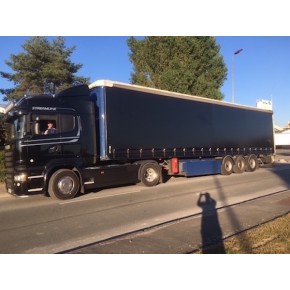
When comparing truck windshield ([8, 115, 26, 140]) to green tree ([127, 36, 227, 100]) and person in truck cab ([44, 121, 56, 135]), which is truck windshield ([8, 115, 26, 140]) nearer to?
person in truck cab ([44, 121, 56, 135])

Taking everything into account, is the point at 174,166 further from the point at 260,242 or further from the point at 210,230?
the point at 260,242

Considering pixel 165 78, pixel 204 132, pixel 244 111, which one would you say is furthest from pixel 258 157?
pixel 165 78

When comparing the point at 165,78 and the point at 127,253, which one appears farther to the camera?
the point at 165,78

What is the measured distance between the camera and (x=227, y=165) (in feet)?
62.8

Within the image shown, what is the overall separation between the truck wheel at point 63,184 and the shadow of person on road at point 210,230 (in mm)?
3872

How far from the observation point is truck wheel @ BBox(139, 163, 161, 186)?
46.3 ft

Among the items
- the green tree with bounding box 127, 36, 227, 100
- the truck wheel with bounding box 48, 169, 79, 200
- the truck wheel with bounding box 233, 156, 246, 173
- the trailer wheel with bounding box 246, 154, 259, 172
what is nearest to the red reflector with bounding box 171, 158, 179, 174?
the truck wheel with bounding box 233, 156, 246, 173

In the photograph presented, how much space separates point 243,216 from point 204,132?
31.6ft

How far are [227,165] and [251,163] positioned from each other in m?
2.61

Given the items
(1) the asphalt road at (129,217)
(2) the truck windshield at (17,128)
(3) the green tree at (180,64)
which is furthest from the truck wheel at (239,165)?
(2) the truck windshield at (17,128)

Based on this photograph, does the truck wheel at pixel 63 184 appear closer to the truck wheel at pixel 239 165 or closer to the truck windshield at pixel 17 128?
the truck windshield at pixel 17 128

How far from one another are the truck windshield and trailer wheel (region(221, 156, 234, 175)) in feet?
35.3
